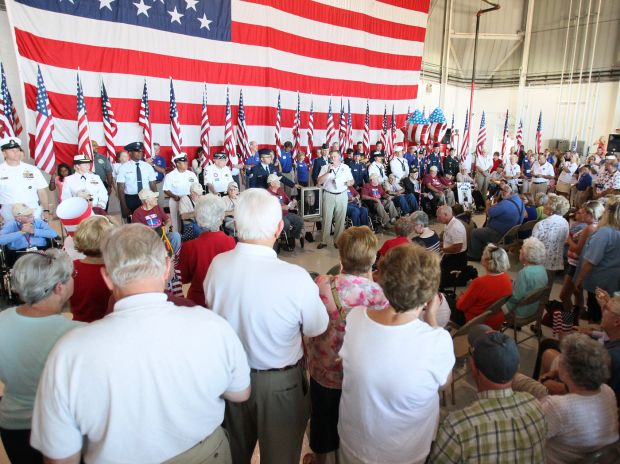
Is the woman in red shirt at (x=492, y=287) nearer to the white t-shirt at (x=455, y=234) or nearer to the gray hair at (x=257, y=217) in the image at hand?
the white t-shirt at (x=455, y=234)

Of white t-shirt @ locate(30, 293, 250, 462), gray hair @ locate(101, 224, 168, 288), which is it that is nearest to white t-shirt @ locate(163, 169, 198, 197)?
gray hair @ locate(101, 224, 168, 288)

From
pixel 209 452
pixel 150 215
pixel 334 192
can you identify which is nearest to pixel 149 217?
pixel 150 215

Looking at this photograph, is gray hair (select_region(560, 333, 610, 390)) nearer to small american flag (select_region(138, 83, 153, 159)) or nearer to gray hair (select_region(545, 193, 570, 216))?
gray hair (select_region(545, 193, 570, 216))

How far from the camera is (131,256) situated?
1165 mm

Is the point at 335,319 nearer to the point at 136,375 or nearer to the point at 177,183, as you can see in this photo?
the point at 136,375

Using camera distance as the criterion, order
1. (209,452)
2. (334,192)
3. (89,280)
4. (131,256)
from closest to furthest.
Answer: (131,256), (209,452), (89,280), (334,192)

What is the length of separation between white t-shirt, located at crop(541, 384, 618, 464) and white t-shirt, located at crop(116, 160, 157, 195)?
646 cm

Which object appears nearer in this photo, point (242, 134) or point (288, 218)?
point (288, 218)

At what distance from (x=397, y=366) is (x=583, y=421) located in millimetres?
958

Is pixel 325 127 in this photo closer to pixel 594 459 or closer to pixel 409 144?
pixel 409 144

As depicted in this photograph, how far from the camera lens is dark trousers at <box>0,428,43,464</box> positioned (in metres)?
1.51

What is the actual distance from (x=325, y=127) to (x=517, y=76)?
35.4ft

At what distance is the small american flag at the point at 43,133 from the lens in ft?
19.7

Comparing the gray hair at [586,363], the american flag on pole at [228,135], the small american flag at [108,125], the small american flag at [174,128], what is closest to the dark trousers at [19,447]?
the gray hair at [586,363]
